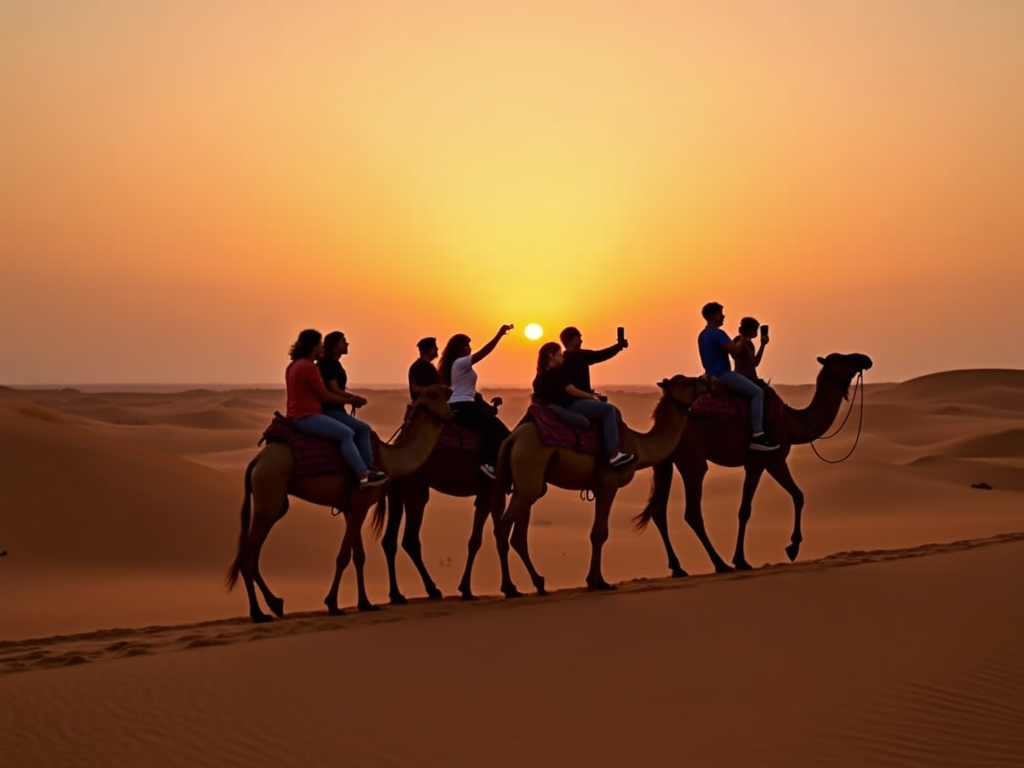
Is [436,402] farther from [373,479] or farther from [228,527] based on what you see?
[228,527]

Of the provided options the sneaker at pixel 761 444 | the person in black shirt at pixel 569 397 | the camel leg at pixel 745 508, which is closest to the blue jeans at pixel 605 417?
the person in black shirt at pixel 569 397

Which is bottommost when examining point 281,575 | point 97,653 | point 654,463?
point 281,575

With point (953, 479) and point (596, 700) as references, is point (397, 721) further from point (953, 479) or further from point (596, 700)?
point (953, 479)

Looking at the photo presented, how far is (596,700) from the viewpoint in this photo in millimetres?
8453

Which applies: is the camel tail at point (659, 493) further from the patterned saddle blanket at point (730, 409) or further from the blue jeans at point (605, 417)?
the blue jeans at point (605, 417)

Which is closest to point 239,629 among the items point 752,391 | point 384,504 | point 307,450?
point 307,450

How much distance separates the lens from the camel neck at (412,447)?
13141 mm

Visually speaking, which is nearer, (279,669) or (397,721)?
(397,721)

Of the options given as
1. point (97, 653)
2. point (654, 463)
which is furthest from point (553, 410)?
point (97, 653)

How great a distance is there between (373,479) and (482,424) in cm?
202

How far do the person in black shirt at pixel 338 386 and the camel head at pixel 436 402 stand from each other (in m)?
0.83

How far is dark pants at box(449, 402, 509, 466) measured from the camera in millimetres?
14047

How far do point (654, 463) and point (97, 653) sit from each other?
6.62 meters

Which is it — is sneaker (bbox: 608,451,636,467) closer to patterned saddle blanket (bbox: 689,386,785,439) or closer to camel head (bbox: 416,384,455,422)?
camel head (bbox: 416,384,455,422)
